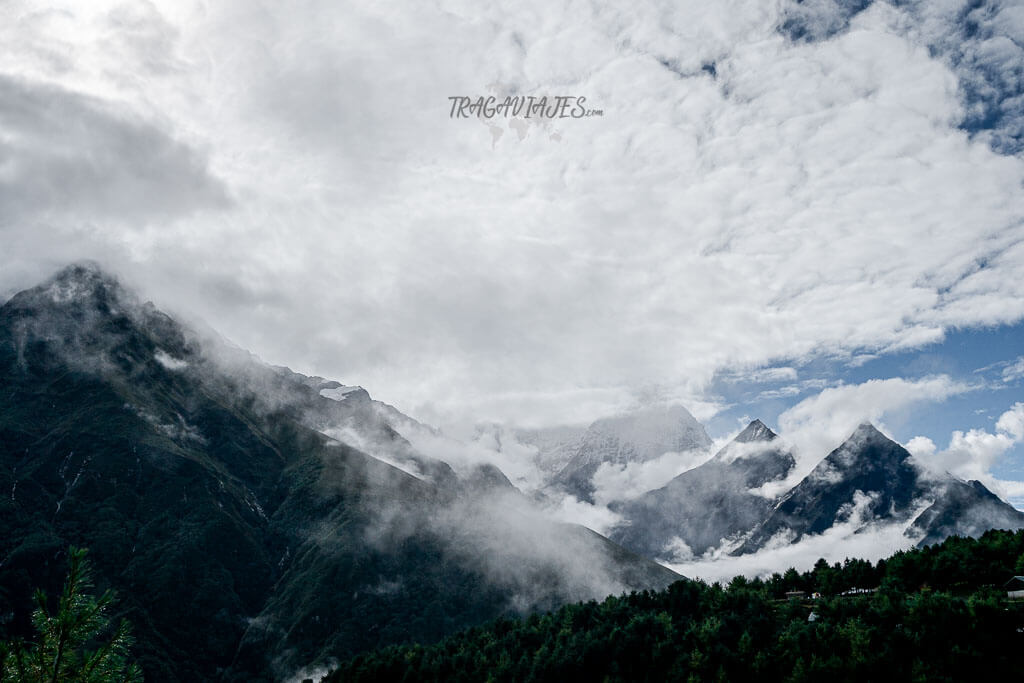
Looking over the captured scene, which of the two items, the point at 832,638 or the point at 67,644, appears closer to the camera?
the point at 67,644


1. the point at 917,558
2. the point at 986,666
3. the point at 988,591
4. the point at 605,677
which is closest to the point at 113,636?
the point at 986,666

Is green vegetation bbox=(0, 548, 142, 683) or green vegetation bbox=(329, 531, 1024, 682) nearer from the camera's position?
green vegetation bbox=(0, 548, 142, 683)

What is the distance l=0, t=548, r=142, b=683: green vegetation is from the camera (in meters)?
21.9

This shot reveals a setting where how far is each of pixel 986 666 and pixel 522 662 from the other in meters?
110

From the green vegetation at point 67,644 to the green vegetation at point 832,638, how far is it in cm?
13478

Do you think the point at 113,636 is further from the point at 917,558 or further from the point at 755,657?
the point at 917,558

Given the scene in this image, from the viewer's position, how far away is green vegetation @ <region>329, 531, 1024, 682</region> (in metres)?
123

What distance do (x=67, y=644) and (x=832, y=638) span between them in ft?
480

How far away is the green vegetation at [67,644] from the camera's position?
71.9ft

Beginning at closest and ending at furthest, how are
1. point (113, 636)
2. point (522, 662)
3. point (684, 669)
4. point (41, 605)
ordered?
point (41, 605)
point (113, 636)
point (684, 669)
point (522, 662)

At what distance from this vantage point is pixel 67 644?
2253cm

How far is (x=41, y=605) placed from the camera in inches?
854

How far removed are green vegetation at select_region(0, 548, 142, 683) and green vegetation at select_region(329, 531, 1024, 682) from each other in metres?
135

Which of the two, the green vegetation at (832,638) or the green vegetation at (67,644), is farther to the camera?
the green vegetation at (832,638)
